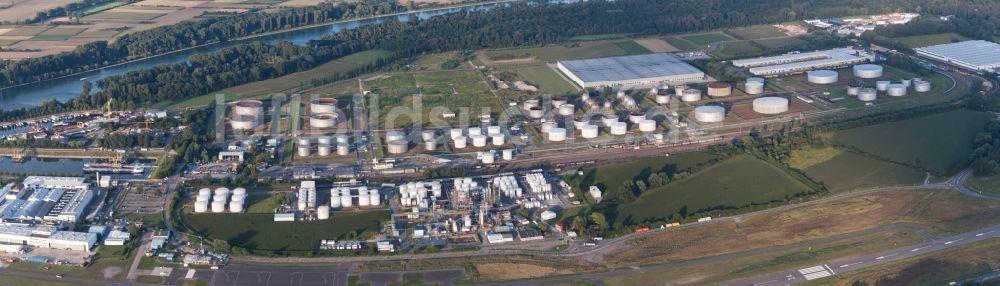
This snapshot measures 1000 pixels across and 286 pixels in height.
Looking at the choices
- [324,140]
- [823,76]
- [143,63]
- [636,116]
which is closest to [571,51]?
[823,76]

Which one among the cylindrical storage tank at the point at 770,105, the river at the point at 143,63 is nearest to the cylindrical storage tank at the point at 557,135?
the cylindrical storage tank at the point at 770,105

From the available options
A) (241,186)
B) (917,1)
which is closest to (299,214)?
(241,186)

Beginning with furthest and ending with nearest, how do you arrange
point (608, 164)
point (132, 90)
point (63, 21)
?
point (63, 21), point (132, 90), point (608, 164)

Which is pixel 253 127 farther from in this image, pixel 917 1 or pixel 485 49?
pixel 917 1

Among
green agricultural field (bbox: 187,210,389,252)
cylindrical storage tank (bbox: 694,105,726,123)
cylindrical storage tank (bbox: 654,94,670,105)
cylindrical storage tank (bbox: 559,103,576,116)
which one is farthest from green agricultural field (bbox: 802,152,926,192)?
green agricultural field (bbox: 187,210,389,252)

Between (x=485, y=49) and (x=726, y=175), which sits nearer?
(x=726, y=175)

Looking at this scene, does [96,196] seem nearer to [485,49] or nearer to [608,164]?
[608,164]

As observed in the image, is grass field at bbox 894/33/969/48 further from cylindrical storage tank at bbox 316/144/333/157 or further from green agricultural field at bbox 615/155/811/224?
cylindrical storage tank at bbox 316/144/333/157

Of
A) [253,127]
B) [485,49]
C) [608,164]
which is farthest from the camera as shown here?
[485,49]
